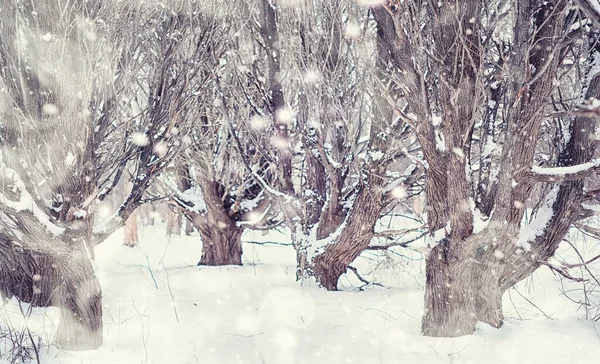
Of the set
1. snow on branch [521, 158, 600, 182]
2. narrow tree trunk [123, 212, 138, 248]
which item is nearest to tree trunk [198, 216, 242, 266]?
snow on branch [521, 158, 600, 182]

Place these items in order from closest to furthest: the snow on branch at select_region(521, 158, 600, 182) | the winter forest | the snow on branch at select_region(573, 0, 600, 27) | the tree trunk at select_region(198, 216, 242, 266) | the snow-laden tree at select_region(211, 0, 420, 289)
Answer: the snow on branch at select_region(573, 0, 600, 27) < the snow on branch at select_region(521, 158, 600, 182) < the winter forest < the snow-laden tree at select_region(211, 0, 420, 289) < the tree trunk at select_region(198, 216, 242, 266)

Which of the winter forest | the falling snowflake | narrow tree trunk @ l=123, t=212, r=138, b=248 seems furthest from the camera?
narrow tree trunk @ l=123, t=212, r=138, b=248

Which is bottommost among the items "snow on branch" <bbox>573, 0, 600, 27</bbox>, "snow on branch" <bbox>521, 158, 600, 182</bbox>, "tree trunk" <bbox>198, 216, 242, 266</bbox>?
"tree trunk" <bbox>198, 216, 242, 266</bbox>

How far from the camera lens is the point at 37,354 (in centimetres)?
398

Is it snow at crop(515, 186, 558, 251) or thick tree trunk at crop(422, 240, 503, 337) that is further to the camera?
snow at crop(515, 186, 558, 251)

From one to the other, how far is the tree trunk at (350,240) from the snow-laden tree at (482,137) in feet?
5.22

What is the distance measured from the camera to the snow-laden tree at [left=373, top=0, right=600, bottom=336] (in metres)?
3.99

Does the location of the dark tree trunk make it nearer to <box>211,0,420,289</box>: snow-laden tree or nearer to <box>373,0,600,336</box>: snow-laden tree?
<box>211,0,420,289</box>: snow-laden tree

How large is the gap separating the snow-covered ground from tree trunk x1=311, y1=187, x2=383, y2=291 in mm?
320

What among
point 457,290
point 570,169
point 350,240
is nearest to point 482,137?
point 570,169

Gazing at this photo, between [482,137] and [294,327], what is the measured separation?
2499 mm

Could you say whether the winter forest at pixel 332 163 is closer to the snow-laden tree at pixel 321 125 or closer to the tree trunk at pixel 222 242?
the snow-laden tree at pixel 321 125

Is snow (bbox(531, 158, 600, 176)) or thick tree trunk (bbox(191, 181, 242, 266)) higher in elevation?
snow (bbox(531, 158, 600, 176))

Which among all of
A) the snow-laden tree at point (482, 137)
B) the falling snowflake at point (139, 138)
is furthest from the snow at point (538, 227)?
the falling snowflake at point (139, 138)
